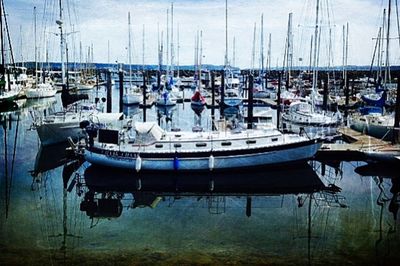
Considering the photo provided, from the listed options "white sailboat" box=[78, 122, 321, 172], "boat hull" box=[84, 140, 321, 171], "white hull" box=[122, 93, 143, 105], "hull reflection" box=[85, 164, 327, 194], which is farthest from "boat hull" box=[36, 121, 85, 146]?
"white hull" box=[122, 93, 143, 105]

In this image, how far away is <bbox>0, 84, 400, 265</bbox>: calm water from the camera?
1683cm

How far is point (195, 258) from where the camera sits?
16359 millimetres

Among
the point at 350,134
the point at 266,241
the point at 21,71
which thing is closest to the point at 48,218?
the point at 266,241

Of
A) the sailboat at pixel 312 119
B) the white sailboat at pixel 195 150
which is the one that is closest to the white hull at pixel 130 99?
the sailboat at pixel 312 119

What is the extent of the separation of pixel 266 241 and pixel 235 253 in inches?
76.5

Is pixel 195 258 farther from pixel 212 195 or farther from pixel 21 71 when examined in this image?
pixel 21 71

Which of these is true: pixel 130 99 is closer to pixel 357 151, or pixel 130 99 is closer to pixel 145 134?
pixel 145 134

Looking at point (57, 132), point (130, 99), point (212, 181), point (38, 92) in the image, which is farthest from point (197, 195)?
point (38, 92)

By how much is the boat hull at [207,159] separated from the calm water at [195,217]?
608 mm

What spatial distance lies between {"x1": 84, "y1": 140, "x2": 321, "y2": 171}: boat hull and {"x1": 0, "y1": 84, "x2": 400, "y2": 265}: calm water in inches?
23.9

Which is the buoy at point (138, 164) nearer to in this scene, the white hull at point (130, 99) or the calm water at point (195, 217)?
the calm water at point (195, 217)

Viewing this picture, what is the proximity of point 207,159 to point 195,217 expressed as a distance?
738cm

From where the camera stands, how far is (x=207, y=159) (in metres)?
28.3

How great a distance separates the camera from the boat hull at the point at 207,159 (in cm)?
2825
